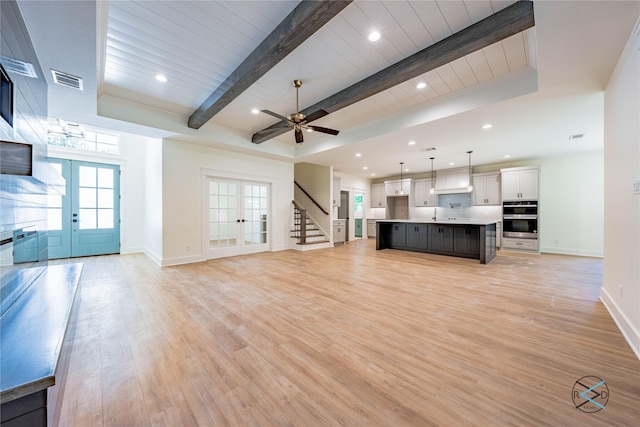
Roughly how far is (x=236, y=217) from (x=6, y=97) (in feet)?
16.0

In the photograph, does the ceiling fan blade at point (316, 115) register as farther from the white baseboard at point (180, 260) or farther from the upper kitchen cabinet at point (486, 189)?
the upper kitchen cabinet at point (486, 189)

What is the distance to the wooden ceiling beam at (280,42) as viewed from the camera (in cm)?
205

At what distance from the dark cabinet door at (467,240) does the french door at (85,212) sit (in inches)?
354

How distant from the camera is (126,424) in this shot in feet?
4.34

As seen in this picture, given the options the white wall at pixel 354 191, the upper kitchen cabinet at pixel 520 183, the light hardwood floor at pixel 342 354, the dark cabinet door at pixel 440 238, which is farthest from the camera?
the white wall at pixel 354 191

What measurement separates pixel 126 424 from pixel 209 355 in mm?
659

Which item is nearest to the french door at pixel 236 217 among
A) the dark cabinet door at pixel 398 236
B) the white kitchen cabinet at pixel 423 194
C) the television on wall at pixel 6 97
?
the dark cabinet door at pixel 398 236

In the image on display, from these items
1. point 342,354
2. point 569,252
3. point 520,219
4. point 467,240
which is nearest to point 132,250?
point 342,354

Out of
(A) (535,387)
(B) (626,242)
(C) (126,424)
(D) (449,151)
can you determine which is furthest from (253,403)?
(D) (449,151)

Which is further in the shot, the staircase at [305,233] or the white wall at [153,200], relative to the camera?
the staircase at [305,233]

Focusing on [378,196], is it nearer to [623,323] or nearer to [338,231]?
[338,231]

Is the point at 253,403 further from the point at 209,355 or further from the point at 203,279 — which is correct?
the point at 203,279

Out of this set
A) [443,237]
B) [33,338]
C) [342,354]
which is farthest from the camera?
[443,237]

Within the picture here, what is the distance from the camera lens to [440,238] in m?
6.38
